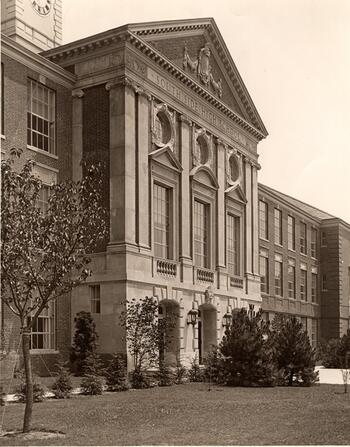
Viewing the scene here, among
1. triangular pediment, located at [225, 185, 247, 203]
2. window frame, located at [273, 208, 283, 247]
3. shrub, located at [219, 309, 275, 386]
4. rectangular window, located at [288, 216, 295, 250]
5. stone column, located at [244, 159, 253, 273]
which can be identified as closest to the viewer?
shrub, located at [219, 309, 275, 386]

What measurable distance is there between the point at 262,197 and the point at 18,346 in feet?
86.1

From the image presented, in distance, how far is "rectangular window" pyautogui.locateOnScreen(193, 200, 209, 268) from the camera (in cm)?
3391

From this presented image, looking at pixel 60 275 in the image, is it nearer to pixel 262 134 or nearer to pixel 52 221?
pixel 52 221

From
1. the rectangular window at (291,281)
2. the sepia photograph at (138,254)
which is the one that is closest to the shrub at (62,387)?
the sepia photograph at (138,254)

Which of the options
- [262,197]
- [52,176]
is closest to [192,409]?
[52,176]

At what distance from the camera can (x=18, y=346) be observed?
78.0 ft

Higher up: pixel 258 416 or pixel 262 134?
pixel 262 134

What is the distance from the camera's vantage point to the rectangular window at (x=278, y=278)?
4866 cm

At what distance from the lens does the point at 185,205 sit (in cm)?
3225

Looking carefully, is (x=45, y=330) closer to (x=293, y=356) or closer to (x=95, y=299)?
(x=95, y=299)

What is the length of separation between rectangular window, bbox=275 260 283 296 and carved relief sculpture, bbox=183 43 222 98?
54.7 feet

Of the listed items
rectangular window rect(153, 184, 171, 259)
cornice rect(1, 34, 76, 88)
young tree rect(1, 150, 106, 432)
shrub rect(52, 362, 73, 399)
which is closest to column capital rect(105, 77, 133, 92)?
cornice rect(1, 34, 76, 88)

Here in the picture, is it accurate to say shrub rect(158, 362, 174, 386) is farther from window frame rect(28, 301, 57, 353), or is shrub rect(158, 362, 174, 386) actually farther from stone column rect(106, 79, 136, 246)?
stone column rect(106, 79, 136, 246)

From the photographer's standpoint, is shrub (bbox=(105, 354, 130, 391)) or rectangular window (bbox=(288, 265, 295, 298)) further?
rectangular window (bbox=(288, 265, 295, 298))
